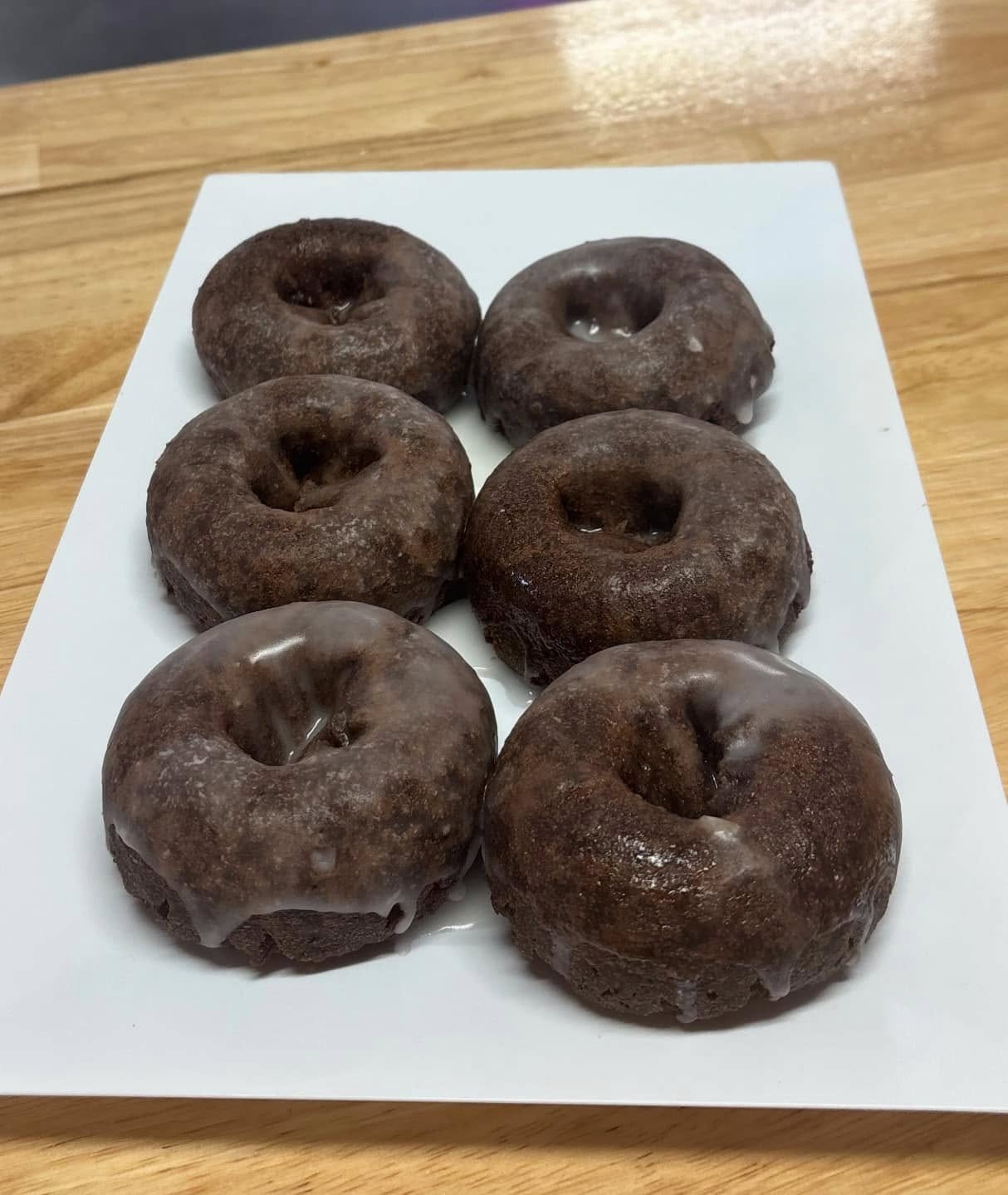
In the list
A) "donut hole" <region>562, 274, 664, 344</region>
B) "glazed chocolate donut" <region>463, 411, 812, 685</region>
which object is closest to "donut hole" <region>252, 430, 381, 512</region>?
"glazed chocolate donut" <region>463, 411, 812, 685</region>

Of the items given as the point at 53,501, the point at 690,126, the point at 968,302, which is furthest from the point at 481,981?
the point at 690,126

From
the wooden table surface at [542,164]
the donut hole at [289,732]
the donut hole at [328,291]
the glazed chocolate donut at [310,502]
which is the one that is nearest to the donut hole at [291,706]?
the donut hole at [289,732]

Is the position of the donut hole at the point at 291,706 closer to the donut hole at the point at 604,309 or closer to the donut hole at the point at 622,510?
the donut hole at the point at 622,510

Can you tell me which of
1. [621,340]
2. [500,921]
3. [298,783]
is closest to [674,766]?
[500,921]

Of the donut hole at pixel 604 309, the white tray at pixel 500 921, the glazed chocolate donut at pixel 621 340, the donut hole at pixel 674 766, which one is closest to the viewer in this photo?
the white tray at pixel 500 921

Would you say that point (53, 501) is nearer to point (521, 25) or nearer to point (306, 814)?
point (306, 814)

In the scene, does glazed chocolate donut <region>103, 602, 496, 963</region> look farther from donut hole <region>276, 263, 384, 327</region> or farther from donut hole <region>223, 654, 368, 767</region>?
donut hole <region>276, 263, 384, 327</region>
